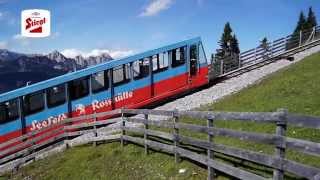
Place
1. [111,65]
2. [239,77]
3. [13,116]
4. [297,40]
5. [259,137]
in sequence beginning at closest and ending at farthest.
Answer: [259,137], [13,116], [111,65], [239,77], [297,40]

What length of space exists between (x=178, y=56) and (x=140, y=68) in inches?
101

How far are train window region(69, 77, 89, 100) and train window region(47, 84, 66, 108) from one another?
37 centimetres

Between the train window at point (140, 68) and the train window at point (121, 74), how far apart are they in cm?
40

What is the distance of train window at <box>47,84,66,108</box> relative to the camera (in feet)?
77.2

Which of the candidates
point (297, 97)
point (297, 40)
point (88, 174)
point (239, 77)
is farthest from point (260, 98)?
point (297, 40)

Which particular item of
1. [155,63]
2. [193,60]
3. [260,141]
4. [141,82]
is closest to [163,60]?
[155,63]

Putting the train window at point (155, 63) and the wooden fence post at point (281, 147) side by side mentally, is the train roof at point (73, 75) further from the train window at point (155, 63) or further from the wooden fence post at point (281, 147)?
the wooden fence post at point (281, 147)

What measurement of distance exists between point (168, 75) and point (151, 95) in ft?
4.71

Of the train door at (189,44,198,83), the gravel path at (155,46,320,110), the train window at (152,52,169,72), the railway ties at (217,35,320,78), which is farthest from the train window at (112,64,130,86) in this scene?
the railway ties at (217,35,320,78)

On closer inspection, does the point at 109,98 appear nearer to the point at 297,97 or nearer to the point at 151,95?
the point at 151,95

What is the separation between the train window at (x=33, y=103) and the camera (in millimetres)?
23047

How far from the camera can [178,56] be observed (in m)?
27.3

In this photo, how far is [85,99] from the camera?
24.2 meters

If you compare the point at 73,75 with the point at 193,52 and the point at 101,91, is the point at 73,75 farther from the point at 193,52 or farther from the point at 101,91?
the point at 193,52
